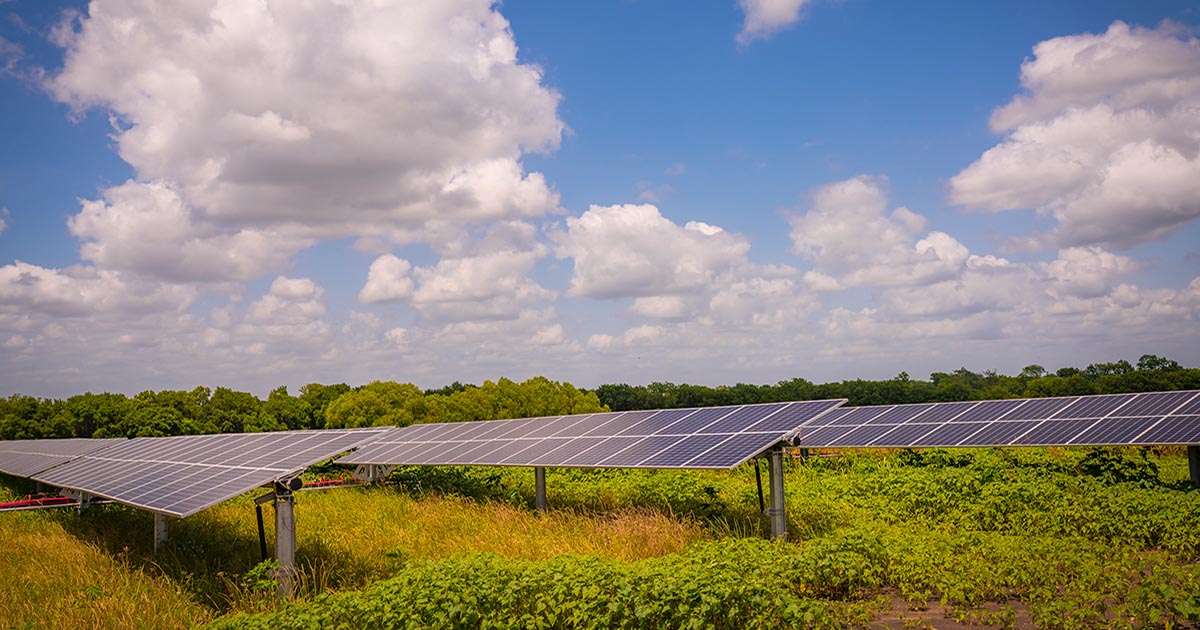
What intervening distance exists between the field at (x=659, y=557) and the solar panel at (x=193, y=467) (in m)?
1.28

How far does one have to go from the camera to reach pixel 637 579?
1005 cm

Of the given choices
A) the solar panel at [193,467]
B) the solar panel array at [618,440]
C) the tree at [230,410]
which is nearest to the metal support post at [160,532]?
the solar panel at [193,467]

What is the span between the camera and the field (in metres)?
9.70

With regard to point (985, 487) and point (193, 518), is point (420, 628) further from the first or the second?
point (985, 487)

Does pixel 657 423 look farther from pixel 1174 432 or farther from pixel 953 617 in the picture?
pixel 1174 432

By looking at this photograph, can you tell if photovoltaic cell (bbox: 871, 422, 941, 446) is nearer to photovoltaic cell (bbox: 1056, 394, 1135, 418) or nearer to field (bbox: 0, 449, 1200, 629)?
field (bbox: 0, 449, 1200, 629)

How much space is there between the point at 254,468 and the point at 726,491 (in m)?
11.9

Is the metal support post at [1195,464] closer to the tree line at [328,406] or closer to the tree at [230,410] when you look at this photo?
the tree line at [328,406]

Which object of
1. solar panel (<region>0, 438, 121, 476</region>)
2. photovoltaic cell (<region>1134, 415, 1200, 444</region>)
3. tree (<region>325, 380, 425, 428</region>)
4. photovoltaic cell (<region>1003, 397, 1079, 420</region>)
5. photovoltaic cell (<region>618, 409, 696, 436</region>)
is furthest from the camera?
tree (<region>325, 380, 425, 428</region>)

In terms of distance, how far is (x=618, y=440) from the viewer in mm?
19078

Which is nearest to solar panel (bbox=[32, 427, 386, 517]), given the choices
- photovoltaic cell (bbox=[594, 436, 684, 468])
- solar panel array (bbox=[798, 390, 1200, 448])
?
photovoltaic cell (bbox=[594, 436, 684, 468])

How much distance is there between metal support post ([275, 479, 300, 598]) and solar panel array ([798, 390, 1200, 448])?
10.8 meters

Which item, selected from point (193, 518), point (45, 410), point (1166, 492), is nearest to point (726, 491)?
point (1166, 492)

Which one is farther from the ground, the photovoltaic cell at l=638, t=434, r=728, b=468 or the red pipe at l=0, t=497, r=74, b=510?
the photovoltaic cell at l=638, t=434, r=728, b=468
